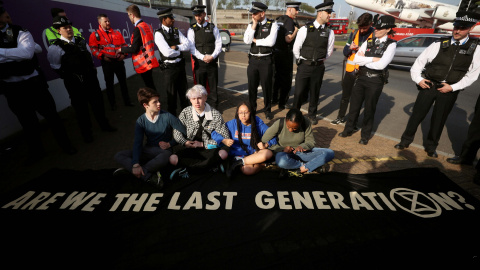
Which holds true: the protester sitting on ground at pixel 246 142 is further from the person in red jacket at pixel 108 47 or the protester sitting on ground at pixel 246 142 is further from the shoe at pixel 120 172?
the person in red jacket at pixel 108 47

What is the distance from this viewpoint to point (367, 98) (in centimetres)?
427

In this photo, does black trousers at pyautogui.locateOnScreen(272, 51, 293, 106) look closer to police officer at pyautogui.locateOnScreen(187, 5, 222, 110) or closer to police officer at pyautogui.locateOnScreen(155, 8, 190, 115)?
police officer at pyautogui.locateOnScreen(187, 5, 222, 110)

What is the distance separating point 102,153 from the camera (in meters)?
4.08

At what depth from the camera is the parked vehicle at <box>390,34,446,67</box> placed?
441 inches

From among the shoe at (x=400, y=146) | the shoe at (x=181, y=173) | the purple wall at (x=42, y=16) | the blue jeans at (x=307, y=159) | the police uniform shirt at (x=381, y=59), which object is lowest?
the shoe at (x=400, y=146)

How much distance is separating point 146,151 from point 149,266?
5.66 feet

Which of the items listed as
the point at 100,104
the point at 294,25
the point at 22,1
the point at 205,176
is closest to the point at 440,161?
the point at 205,176

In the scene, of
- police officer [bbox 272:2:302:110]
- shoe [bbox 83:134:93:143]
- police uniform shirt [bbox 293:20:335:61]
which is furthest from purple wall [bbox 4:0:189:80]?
police uniform shirt [bbox 293:20:335:61]

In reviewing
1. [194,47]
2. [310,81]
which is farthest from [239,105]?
[194,47]

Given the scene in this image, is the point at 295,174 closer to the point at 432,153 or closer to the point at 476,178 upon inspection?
the point at 476,178

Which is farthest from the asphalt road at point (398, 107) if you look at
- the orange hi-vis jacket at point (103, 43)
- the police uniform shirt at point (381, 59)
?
the orange hi-vis jacket at point (103, 43)

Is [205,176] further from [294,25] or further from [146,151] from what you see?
[294,25]

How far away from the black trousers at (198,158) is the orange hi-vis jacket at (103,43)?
4.11 meters

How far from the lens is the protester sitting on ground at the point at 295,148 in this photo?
3100 mm
